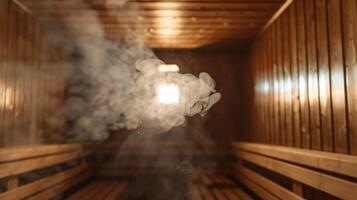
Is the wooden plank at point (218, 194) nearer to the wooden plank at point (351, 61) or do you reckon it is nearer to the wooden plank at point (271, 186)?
the wooden plank at point (271, 186)

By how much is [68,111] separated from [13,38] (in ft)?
7.92

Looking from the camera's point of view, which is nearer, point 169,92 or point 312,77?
point 312,77

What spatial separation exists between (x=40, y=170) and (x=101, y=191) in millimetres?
985

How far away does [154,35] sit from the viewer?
5734 millimetres

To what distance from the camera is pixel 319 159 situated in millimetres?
2943

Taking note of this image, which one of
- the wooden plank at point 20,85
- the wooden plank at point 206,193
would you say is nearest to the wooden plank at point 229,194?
the wooden plank at point 206,193

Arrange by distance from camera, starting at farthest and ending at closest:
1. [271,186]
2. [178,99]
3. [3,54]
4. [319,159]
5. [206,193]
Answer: [178,99]
[206,193]
[271,186]
[3,54]
[319,159]

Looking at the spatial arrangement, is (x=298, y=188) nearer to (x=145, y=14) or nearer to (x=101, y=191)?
(x=145, y=14)

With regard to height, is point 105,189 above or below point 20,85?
below

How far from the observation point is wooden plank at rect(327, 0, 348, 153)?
299cm

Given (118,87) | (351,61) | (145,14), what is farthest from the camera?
(118,87)

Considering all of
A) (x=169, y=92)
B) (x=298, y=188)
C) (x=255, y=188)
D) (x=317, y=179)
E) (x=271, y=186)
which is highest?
(x=169, y=92)

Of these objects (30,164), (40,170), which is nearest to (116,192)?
(40,170)

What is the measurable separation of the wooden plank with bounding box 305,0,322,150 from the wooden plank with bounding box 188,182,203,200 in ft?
5.89
